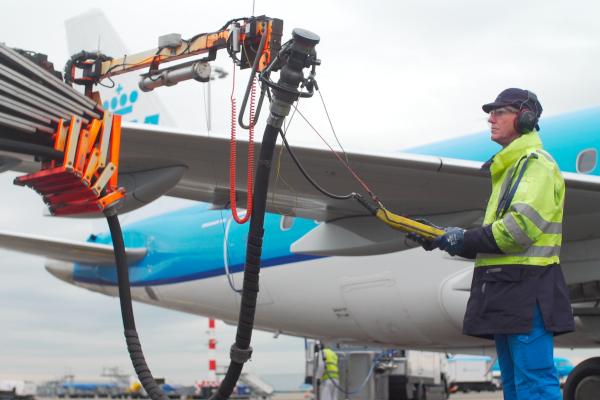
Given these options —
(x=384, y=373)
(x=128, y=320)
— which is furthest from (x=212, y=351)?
(x=128, y=320)

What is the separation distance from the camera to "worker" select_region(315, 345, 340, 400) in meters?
11.3

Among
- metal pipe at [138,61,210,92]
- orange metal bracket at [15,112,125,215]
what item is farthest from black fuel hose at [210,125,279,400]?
metal pipe at [138,61,210,92]

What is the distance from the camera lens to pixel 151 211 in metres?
10.5

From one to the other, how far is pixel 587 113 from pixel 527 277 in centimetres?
421

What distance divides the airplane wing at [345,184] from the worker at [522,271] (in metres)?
1.55

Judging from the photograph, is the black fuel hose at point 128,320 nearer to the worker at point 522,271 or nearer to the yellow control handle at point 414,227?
the yellow control handle at point 414,227

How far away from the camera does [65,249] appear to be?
28.8 feet

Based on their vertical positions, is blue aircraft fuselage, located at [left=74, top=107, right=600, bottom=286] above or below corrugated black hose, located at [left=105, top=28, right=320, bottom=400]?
above

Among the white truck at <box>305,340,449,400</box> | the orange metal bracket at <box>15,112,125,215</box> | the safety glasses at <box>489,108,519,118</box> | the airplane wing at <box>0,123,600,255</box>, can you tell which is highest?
the airplane wing at <box>0,123,600,255</box>

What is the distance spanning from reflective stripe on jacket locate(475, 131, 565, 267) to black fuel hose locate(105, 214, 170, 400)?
1.57 meters

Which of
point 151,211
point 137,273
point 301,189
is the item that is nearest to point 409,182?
point 301,189

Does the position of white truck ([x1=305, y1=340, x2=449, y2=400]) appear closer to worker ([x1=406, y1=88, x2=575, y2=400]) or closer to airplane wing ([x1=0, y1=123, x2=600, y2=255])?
airplane wing ([x1=0, y1=123, x2=600, y2=255])

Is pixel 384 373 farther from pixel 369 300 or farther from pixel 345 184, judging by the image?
pixel 345 184

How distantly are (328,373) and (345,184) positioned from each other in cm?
698
